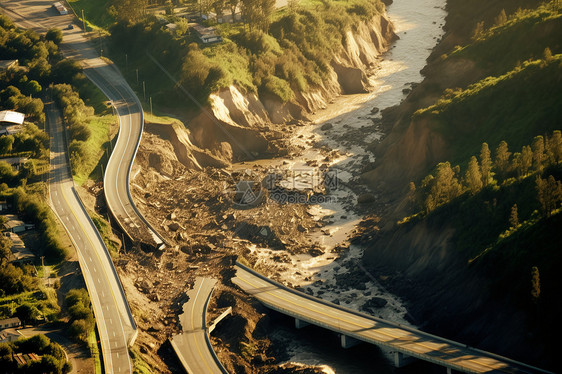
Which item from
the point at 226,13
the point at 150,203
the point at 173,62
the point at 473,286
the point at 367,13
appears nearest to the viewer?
the point at 473,286

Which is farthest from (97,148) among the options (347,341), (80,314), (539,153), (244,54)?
(539,153)

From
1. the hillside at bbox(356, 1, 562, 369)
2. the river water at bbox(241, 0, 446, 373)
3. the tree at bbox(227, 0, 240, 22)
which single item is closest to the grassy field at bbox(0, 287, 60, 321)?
the river water at bbox(241, 0, 446, 373)

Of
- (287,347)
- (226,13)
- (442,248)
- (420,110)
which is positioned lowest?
(287,347)

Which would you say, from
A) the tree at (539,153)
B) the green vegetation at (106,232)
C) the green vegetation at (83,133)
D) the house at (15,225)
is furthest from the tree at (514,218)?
the green vegetation at (83,133)

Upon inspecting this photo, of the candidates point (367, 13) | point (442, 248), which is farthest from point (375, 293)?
point (367, 13)

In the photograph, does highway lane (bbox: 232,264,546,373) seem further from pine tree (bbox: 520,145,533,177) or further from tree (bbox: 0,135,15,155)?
tree (bbox: 0,135,15,155)

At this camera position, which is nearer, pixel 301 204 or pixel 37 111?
pixel 301 204

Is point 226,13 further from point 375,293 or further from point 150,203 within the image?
point 375,293
